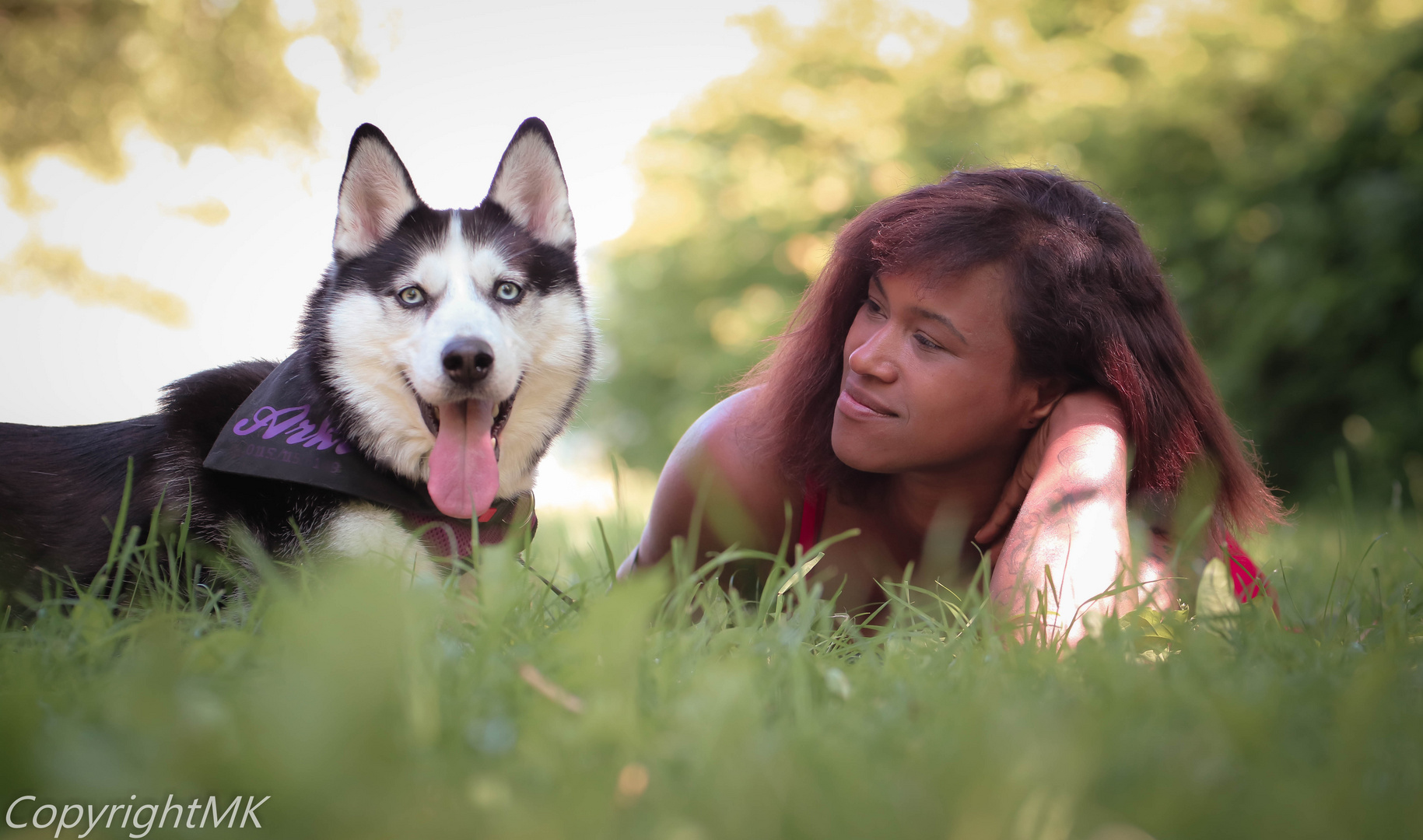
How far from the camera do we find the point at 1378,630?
1800 mm

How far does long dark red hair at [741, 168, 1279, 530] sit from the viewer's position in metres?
2.35

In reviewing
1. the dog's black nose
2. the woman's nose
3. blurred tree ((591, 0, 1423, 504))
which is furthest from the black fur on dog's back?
blurred tree ((591, 0, 1423, 504))

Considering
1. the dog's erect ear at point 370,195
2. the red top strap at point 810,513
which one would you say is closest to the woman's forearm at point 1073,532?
the red top strap at point 810,513

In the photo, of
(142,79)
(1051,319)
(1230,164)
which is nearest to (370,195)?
(1051,319)

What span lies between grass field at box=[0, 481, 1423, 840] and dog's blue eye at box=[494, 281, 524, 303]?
1084 mm

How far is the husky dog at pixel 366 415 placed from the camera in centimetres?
205

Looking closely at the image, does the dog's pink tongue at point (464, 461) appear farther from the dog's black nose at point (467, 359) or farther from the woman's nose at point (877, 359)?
the woman's nose at point (877, 359)

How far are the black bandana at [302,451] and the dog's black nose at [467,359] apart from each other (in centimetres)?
31

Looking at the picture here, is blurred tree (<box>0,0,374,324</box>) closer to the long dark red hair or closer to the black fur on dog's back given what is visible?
the black fur on dog's back

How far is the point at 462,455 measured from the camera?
2.23 m

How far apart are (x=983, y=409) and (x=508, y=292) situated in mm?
1327

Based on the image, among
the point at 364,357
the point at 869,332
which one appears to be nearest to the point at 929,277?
the point at 869,332

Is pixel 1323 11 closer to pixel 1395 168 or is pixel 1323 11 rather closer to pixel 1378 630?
pixel 1395 168

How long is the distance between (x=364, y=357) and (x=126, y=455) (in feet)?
1.95
